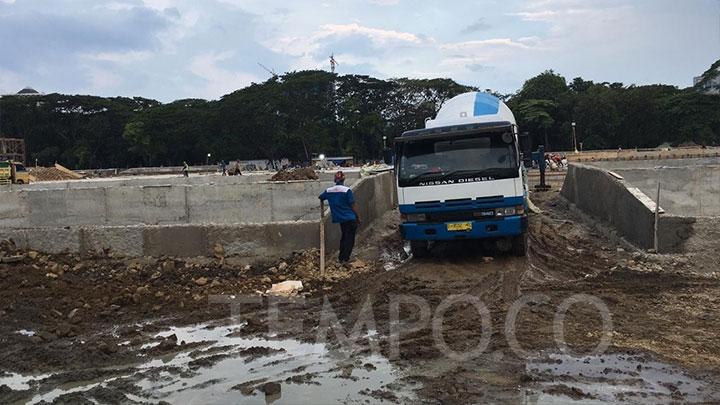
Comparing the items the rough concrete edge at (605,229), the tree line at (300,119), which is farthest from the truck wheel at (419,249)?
the tree line at (300,119)

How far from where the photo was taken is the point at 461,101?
15219 mm

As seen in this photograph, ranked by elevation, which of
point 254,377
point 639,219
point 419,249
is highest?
point 639,219

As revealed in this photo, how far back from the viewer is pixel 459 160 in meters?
10.9

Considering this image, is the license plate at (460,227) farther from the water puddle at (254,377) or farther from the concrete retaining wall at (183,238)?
the water puddle at (254,377)

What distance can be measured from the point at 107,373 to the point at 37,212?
1169cm

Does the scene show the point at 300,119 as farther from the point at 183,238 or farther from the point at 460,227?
the point at 460,227

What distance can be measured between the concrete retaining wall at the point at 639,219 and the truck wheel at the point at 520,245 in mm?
2123

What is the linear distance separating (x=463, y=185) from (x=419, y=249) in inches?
72.3

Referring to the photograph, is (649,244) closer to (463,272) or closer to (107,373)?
(463,272)

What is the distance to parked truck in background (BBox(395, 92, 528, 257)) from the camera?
35.1ft

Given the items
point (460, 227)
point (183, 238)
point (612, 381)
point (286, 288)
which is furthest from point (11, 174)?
point (612, 381)

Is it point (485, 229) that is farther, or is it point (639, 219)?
point (639, 219)

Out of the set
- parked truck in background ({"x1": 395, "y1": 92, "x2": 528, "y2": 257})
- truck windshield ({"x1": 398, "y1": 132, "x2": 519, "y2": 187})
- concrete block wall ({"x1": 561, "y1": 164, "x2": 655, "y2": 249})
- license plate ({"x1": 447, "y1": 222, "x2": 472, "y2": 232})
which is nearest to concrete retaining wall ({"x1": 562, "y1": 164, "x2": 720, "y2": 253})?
concrete block wall ({"x1": 561, "y1": 164, "x2": 655, "y2": 249})

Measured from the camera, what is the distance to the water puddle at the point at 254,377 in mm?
5465
